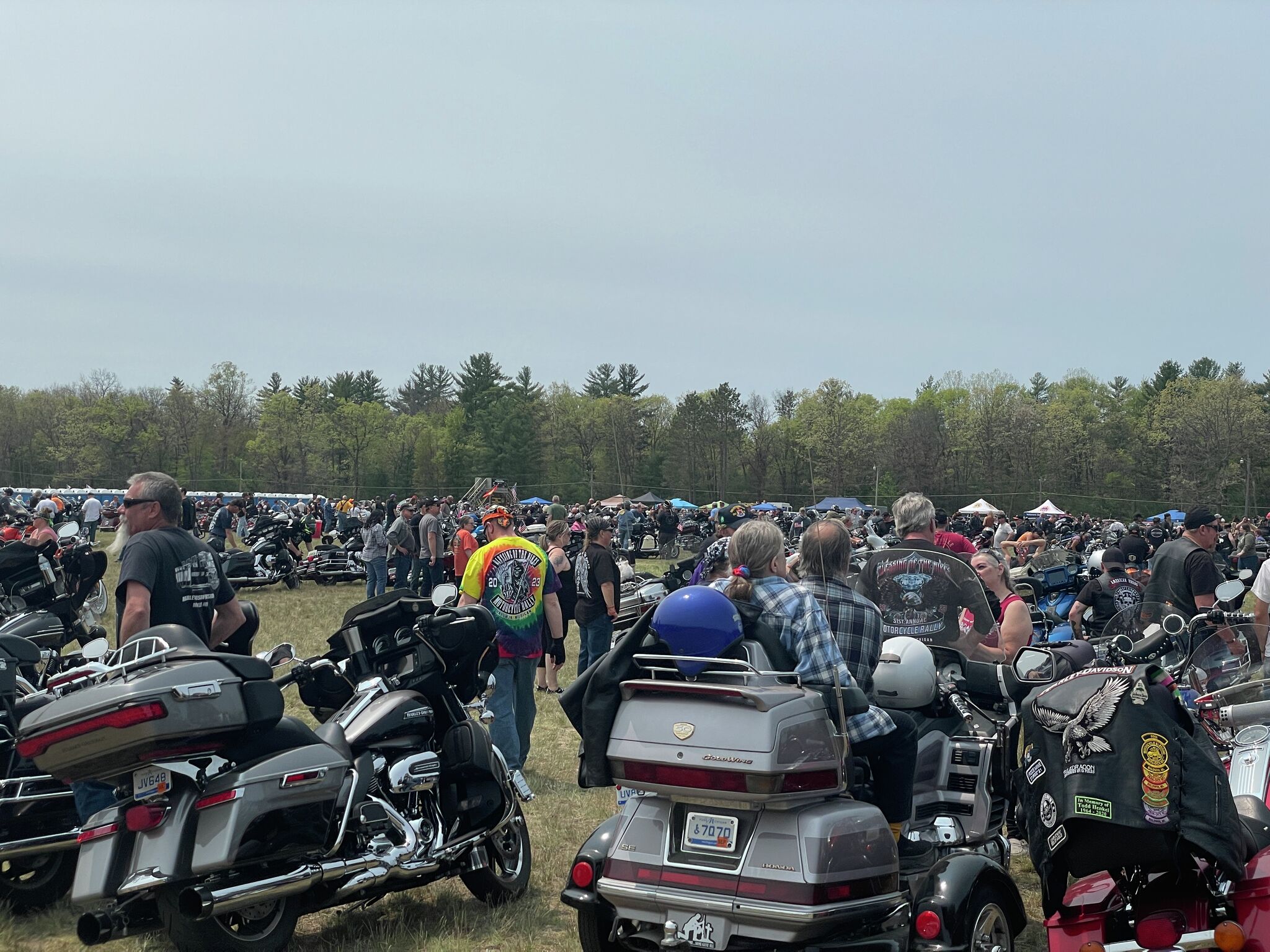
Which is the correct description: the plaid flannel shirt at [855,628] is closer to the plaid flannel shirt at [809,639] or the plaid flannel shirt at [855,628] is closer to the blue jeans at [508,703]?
the plaid flannel shirt at [809,639]

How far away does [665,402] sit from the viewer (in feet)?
343

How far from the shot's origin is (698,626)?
4148mm

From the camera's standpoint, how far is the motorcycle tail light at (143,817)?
4367mm

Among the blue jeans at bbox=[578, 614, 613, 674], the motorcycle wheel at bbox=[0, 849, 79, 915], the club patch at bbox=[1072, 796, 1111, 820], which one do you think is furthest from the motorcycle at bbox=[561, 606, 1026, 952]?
the blue jeans at bbox=[578, 614, 613, 674]

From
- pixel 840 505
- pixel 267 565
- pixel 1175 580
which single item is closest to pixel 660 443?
pixel 840 505

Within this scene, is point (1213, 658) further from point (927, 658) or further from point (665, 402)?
point (665, 402)

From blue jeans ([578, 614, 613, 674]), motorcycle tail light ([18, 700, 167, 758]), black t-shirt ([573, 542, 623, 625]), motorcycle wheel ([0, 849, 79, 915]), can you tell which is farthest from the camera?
blue jeans ([578, 614, 613, 674])

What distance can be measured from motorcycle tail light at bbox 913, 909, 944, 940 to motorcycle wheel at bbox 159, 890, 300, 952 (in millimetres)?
2492

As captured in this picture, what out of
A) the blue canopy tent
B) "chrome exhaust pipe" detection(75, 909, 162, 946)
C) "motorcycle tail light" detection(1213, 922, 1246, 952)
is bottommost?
the blue canopy tent

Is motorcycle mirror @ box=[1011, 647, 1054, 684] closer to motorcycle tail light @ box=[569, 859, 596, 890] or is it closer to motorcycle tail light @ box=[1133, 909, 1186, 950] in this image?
motorcycle tail light @ box=[1133, 909, 1186, 950]

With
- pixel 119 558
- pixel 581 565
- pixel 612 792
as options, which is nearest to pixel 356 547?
pixel 581 565

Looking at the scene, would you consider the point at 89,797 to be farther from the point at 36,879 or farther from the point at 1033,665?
the point at 1033,665

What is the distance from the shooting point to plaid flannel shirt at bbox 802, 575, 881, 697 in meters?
4.73

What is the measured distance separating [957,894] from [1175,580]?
5.05 m
